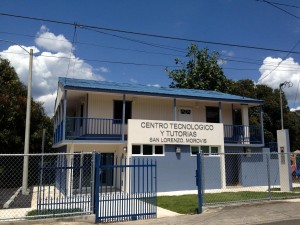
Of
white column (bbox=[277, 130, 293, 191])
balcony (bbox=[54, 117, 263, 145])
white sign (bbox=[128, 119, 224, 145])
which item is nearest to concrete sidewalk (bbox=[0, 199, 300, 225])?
white column (bbox=[277, 130, 293, 191])

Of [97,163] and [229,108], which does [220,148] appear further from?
[97,163]

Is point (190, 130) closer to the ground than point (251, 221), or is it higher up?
higher up

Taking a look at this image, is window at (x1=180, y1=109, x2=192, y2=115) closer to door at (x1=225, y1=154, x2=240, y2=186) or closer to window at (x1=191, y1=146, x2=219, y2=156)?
window at (x1=191, y1=146, x2=219, y2=156)

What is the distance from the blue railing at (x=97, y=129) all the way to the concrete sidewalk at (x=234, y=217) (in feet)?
27.4

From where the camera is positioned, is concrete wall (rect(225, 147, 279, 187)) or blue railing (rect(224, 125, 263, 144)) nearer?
concrete wall (rect(225, 147, 279, 187))

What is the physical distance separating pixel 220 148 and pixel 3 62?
16559mm

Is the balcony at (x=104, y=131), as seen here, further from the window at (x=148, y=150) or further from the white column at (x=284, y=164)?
the white column at (x=284, y=164)

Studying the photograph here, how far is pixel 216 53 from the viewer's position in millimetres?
41000

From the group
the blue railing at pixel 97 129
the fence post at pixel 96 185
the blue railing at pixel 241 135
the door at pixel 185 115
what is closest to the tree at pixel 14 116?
the blue railing at pixel 97 129

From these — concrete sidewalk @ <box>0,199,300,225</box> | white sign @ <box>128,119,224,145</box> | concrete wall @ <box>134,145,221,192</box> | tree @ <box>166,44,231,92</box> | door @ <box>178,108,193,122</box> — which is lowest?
concrete sidewalk @ <box>0,199,300,225</box>

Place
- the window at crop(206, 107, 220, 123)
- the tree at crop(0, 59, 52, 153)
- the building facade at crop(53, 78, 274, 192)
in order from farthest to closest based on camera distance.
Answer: the window at crop(206, 107, 220, 123)
the tree at crop(0, 59, 52, 153)
the building facade at crop(53, 78, 274, 192)

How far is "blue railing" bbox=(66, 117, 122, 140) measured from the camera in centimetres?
1866

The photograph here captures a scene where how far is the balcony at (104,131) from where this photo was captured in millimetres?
18562

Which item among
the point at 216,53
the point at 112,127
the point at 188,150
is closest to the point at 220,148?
the point at 188,150
